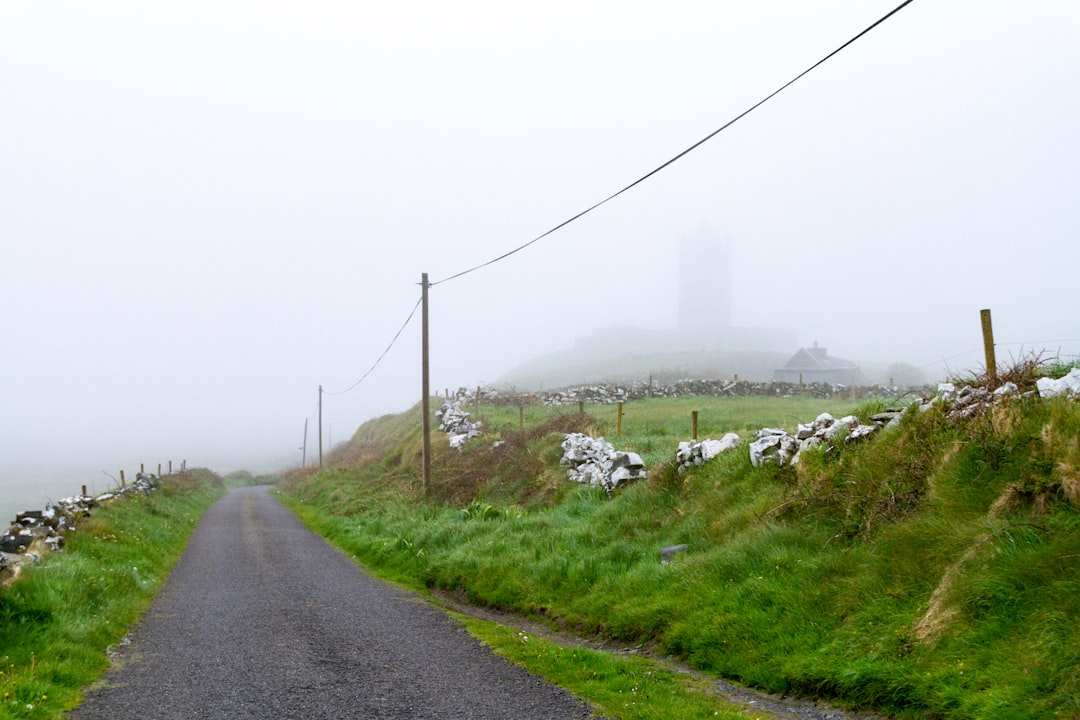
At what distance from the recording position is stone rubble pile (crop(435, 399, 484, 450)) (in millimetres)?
32938

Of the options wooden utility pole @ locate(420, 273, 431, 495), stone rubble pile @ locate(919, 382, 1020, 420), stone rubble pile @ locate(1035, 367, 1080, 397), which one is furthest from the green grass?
wooden utility pole @ locate(420, 273, 431, 495)

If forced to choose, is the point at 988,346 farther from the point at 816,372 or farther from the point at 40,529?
the point at 816,372

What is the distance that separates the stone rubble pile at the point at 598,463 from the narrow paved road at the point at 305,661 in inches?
Result: 226

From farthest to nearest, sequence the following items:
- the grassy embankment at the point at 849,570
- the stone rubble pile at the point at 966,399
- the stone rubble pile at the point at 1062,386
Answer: the stone rubble pile at the point at 966,399
the stone rubble pile at the point at 1062,386
the grassy embankment at the point at 849,570

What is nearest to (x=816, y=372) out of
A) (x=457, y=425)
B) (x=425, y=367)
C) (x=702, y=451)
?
(x=457, y=425)

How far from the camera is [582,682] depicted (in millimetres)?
8656

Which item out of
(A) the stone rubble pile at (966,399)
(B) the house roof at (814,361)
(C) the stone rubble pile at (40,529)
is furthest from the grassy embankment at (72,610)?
(B) the house roof at (814,361)

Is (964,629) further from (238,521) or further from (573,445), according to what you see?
(238,521)

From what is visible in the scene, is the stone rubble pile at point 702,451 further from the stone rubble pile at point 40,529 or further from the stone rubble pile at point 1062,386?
the stone rubble pile at point 40,529

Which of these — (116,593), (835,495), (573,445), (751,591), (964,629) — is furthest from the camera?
(573,445)

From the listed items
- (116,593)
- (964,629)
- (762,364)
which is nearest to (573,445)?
(116,593)

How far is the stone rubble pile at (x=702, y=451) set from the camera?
15.1 metres

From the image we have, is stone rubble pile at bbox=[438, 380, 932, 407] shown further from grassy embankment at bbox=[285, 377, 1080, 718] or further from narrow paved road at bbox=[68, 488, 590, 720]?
narrow paved road at bbox=[68, 488, 590, 720]

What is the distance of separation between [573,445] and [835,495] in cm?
1178
